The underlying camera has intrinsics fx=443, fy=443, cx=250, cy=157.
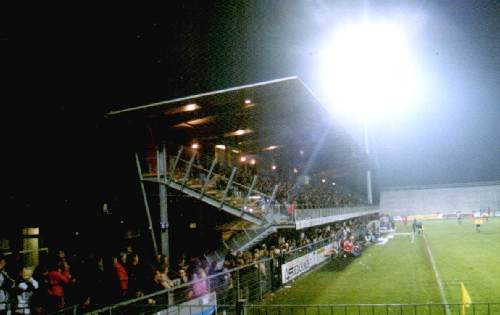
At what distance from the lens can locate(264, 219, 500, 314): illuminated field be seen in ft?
46.7

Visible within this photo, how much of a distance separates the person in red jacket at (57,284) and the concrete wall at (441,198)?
84200 millimetres

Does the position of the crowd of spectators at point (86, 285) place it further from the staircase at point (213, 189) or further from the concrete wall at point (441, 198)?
the concrete wall at point (441, 198)

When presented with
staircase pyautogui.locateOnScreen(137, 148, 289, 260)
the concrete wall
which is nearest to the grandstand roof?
staircase pyautogui.locateOnScreen(137, 148, 289, 260)

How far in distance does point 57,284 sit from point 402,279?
43.8 ft

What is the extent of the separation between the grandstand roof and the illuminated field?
7458 millimetres

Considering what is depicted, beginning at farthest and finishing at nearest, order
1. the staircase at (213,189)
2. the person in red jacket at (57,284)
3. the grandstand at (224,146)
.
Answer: the staircase at (213,189) → the grandstand at (224,146) → the person in red jacket at (57,284)

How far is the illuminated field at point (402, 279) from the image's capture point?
46.7 ft

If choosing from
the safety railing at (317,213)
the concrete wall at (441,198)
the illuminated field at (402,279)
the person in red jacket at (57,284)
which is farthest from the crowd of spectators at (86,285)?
the concrete wall at (441,198)

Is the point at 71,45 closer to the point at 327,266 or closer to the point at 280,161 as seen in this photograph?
the point at 327,266

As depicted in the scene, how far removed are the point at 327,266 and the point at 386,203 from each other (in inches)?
2724

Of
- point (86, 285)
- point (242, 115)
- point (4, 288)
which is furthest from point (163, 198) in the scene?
point (4, 288)

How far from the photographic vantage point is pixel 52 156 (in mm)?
14961

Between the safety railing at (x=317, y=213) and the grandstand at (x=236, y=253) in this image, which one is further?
the safety railing at (x=317, y=213)

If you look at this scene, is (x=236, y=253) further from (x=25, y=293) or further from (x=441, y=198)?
(x=441, y=198)
